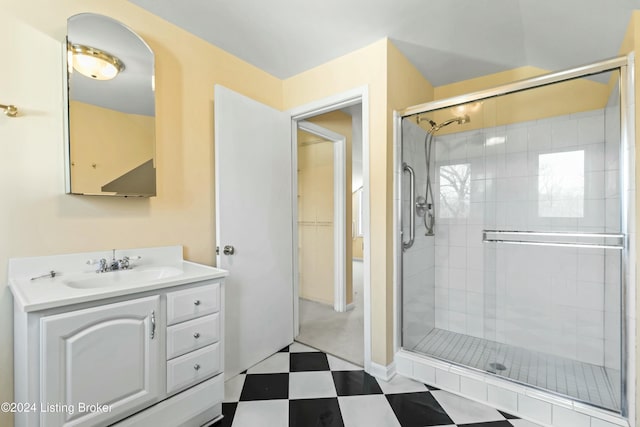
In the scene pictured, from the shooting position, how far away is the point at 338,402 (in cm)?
170

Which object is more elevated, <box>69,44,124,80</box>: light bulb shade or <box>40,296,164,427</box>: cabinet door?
<box>69,44,124,80</box>: light bulb shade

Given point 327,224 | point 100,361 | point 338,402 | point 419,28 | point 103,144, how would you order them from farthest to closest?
1. point 327,224
2. point 419,28
3. point 338,402
4. point 103,144
5. point 100,361

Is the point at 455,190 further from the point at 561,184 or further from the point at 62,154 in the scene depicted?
the point at 62,154

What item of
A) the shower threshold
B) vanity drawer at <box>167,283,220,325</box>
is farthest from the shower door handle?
vanity drawer at <box>167,283,220,325</box>

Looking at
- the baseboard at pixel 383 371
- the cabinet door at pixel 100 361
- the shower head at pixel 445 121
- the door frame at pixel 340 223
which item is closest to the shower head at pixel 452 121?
the shower head at pixel 445 121

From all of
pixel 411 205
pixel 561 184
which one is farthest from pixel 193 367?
pixel 561 184

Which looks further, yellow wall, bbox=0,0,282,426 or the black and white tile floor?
the black and white tile floor

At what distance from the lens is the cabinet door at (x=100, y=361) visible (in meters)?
1.01

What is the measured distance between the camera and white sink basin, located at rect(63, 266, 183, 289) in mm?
1341

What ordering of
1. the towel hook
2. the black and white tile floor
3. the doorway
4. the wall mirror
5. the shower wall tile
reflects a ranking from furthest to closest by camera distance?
the doorway
the shower wall tile
the black and white tile floor
the wall mirror
the towel hook

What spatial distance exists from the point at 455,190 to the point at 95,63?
2.56 m

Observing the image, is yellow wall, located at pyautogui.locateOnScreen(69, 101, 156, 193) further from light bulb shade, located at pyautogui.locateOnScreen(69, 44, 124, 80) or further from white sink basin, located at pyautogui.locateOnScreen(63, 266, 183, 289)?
white sink basin, located at pyautogui.locateOnScreen(63, 266, 183, 289)

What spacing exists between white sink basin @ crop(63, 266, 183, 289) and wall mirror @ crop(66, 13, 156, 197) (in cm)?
42

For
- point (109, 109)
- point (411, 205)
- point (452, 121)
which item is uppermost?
point (452, 121)
